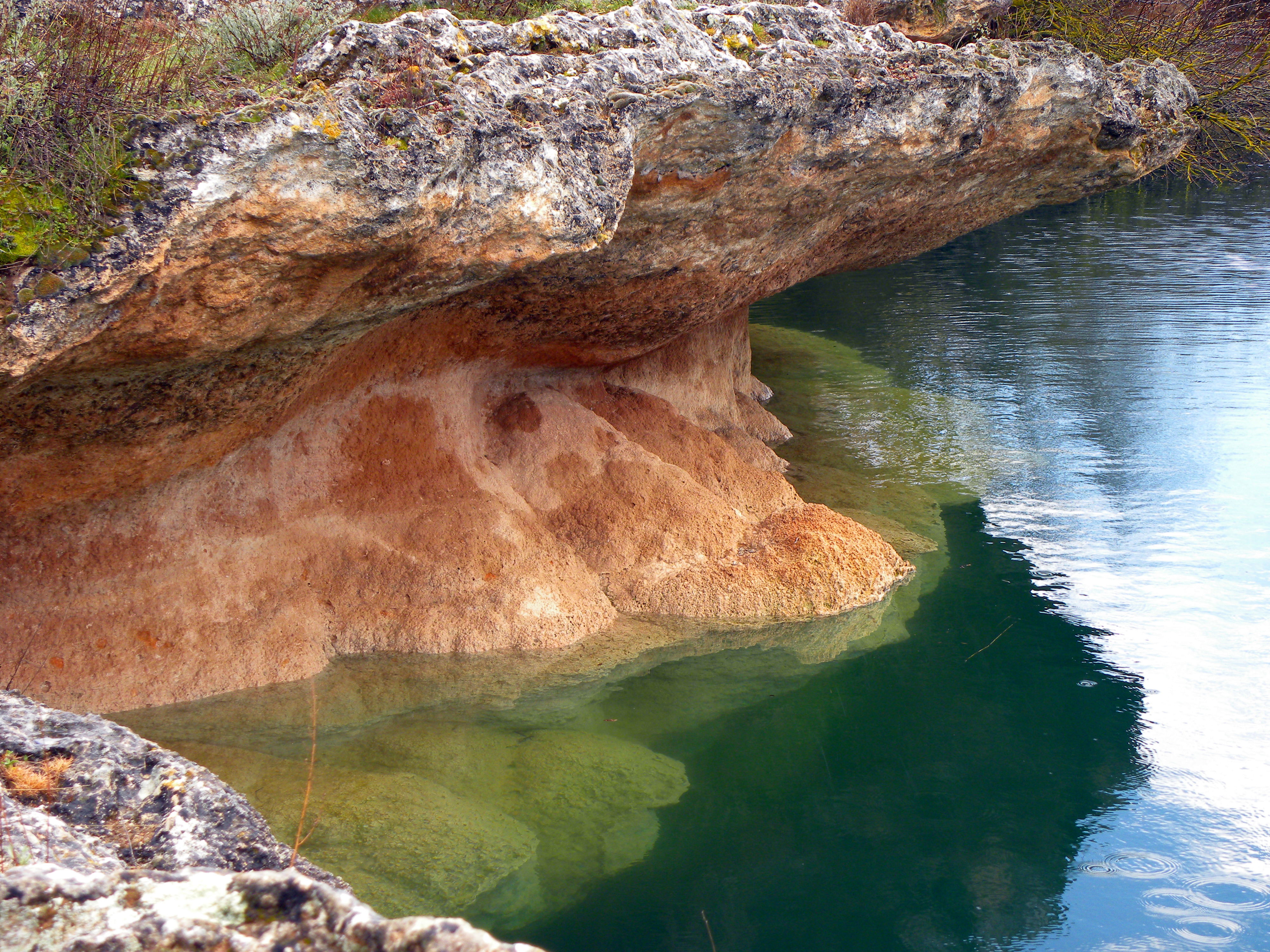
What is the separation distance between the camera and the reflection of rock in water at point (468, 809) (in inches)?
199

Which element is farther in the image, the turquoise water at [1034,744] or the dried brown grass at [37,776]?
the turquoise water at [1034,744]

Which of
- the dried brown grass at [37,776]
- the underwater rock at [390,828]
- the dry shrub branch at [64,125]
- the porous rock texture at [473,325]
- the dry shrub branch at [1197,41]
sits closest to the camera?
the dried brown grass at [37,776]

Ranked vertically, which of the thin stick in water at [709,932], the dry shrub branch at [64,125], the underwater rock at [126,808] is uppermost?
the dry shrub branch at [64,125]

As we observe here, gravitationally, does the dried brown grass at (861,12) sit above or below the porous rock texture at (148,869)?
above

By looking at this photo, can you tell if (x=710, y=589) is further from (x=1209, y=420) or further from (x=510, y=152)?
(x=1209, y=420)

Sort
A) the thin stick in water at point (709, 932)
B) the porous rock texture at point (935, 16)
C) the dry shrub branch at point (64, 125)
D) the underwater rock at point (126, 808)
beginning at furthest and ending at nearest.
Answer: the porous rock texture at point (935, 16)
the thin stick in water at point (709, 932)
the dry shrub branch at point (64, 125)
the underwater rock at point (126, 808)

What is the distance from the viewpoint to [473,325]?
7.49 m

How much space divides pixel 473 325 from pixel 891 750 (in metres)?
4.36

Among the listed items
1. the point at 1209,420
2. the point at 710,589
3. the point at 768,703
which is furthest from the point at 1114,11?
the point at 768,703

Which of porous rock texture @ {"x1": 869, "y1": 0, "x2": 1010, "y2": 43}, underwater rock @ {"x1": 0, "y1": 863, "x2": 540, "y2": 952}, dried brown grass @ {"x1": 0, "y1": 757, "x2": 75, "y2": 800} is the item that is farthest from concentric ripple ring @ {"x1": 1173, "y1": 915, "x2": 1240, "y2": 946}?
porous rock texture @ {"x1": 869, "y1": 0, "x2": 1010, "y2": 43}

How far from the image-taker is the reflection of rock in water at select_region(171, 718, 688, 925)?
5.06 m

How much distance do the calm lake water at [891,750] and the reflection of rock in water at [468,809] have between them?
0.06 feet

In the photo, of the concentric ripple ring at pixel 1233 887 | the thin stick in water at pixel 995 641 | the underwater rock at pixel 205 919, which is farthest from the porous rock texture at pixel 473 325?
the concentric ripple ring at pixel 1233 887

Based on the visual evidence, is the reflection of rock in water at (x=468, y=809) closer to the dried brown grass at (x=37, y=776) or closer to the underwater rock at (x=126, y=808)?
the underwater rock at (x=126, y=808)
